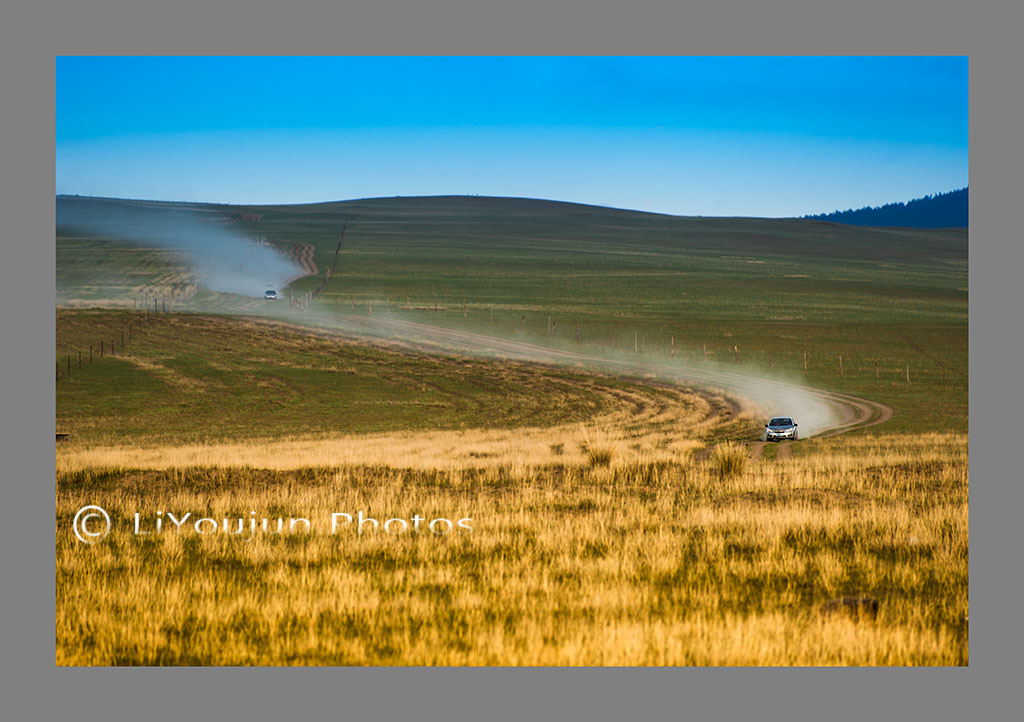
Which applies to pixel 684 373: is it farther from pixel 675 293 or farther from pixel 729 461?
pixel 675 293

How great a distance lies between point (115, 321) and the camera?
232 ft

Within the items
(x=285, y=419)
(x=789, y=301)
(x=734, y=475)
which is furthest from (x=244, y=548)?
(x=789, y=301)

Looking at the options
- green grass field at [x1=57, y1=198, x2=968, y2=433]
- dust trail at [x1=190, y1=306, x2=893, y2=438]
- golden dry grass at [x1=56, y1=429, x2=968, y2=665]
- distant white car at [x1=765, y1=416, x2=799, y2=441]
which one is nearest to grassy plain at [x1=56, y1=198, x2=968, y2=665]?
golden dry grass at [x1=56, y1=429, x2=968, y2=665]

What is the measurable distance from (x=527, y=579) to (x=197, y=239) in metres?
141

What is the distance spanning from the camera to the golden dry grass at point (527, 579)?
7.60 m

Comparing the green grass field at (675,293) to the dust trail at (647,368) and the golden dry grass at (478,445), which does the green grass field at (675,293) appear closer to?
the dust trail at (647,368)

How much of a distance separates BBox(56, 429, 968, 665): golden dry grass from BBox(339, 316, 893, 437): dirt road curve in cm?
2671

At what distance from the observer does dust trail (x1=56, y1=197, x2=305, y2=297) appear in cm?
10688

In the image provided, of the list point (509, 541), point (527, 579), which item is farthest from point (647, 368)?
point (527, 579)

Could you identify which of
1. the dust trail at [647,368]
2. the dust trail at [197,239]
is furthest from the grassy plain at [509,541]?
the dust trail at [197,239]

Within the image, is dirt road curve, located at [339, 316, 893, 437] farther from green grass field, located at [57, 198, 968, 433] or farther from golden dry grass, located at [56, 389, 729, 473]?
golden dry grass, located at [56, 389, 729, 473]

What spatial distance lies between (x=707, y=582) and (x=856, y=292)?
352ft

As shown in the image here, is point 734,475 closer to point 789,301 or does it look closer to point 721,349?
point 721,349

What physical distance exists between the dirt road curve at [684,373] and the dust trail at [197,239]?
1033 inches
